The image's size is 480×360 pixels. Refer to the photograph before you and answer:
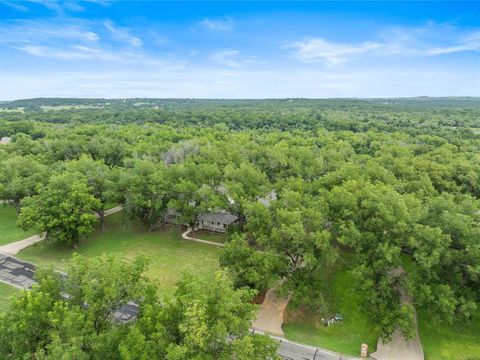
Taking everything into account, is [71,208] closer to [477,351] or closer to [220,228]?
[220,228]

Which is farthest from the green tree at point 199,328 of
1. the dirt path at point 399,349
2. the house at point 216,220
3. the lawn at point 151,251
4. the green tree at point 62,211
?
the house at point 216,220

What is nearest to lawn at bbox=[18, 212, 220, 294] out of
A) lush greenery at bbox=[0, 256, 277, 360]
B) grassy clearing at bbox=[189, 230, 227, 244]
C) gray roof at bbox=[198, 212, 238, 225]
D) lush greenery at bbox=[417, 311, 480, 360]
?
grassy clearing at bbox=[189, 230, 227, 244]

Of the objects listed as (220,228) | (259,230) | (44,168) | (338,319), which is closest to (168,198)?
(220,228)

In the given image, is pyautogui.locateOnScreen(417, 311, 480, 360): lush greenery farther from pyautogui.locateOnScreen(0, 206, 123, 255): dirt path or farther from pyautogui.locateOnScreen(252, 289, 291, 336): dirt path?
pyautogui.locateOnScreen(0, 206, 123, 255): dirt path

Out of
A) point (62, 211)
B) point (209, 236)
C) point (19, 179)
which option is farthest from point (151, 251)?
point (19, 179)

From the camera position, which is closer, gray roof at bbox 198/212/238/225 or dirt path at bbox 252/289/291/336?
dirt path at bbox 252/289/291/336
